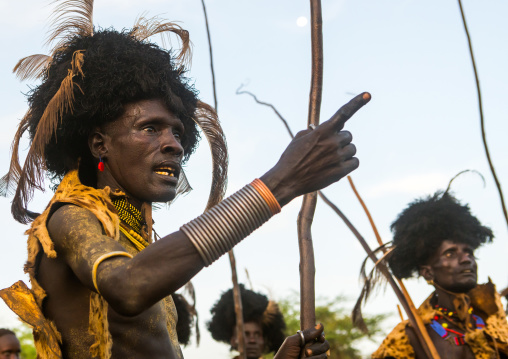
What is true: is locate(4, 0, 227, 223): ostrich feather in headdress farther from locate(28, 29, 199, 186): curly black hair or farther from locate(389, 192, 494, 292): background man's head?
locate(389, 192, 494, 292): background man's head

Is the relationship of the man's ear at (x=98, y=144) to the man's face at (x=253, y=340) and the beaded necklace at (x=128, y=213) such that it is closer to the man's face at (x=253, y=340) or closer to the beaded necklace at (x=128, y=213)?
the beaded necklace at (x=128, y=213)

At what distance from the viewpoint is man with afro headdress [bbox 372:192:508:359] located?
6.46 metres

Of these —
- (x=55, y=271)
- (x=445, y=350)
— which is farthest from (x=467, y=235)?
(x=55, y=271)

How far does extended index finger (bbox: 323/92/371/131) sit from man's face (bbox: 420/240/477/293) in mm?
5036

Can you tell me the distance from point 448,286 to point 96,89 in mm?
4969

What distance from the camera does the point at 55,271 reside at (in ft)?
7.93

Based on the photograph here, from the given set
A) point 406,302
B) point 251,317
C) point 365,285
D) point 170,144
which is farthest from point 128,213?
point 251,317

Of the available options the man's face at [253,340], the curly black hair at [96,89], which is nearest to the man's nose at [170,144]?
the curly black hair at [96,89]

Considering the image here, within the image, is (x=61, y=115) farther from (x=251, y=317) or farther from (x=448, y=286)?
(x=251, y=317)

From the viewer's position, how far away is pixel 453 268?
696 centimetres

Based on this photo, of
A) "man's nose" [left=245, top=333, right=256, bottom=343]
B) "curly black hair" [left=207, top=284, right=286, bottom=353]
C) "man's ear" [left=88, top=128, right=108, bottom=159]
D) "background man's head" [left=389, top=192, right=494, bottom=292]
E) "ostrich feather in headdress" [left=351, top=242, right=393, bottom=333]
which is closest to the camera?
"man's ear" [left=88, top=128, right=108, bottom=159]

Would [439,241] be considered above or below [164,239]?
above

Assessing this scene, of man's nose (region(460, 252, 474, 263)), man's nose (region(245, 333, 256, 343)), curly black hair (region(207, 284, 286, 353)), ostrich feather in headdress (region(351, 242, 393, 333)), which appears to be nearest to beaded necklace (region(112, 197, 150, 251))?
ostrich feather in headdress (region(351, 242, 393, 333))

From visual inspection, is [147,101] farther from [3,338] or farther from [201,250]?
[3,338]
